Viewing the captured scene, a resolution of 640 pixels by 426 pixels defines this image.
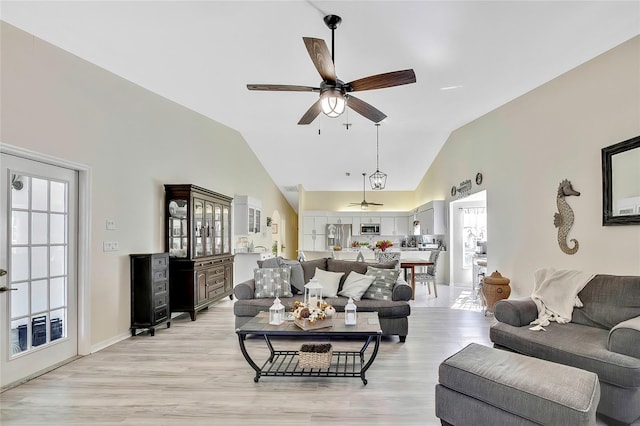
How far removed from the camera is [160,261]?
4625 mm

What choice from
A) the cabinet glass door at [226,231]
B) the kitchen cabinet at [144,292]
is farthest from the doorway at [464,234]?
the kitchen cabinet at [144,292]

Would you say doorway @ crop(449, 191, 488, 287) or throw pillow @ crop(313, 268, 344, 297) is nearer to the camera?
throw pillow @ crop(313, 268, 344, 297)

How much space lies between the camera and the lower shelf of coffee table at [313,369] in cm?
304

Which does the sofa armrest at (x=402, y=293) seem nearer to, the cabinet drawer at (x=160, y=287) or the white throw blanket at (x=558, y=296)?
the white throw blanket at (x=558, y=296)

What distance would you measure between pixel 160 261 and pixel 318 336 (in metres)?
2.66

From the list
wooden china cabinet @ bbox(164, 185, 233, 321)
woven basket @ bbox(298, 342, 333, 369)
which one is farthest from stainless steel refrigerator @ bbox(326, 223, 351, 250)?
woven basket @ bbox(298, 342, 333, 369)

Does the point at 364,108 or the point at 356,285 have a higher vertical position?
the point at 364,108

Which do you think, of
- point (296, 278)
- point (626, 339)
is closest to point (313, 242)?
point (296, 278)

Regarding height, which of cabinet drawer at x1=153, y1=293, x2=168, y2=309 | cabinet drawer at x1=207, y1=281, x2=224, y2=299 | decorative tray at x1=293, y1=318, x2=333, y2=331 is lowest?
cabinet drawer at x1=207, y1=281, x2=224, y2=299

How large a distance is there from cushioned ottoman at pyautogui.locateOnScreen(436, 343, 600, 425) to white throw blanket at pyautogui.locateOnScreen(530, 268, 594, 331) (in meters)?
1.02

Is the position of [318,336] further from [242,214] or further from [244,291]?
[242,214]

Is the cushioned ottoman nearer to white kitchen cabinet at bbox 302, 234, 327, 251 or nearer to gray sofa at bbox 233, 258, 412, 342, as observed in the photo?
gray sofa at bbox 233, 258, 412, 342

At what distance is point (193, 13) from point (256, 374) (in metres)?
3.25

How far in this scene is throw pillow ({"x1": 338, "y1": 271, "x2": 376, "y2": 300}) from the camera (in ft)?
14.3
